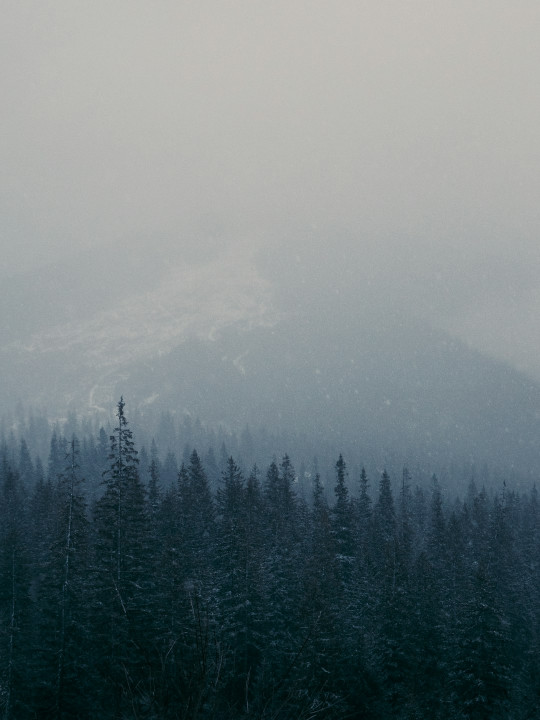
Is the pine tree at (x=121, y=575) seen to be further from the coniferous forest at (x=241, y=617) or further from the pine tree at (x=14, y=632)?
the pine tree at (x=14, y=632)

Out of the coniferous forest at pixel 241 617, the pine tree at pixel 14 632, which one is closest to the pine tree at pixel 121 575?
the coniferous forest at pixel 241 617

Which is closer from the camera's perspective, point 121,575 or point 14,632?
point 121,575

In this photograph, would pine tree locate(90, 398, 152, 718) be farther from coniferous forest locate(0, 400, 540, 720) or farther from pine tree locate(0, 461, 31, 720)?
pine tree locate(0, 461, 31, 720)

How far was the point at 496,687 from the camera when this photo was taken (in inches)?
1262

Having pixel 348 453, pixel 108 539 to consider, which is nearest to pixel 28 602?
pixel 108 539

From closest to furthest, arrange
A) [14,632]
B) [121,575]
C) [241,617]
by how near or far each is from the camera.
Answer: [121,575] → [14,632] → [241,617]

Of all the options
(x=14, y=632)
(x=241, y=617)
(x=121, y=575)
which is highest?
(x=121, y=575)

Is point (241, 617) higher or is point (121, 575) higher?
point (121, 575)

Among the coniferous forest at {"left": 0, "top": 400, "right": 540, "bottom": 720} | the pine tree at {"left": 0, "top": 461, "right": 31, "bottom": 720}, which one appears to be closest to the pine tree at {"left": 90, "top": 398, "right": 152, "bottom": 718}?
the coniferous forest at {"left": 0, "top": 400, "right": 540, "bottom": 720}

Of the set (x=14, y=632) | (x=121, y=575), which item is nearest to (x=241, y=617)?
(x=121, y=575)

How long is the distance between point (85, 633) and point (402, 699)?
18.4 metres

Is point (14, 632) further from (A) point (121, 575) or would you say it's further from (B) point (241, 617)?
(B) point (241, 617)

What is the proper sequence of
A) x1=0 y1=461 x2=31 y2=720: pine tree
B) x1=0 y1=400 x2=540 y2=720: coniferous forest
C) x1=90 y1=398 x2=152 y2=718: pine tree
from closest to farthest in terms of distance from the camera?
x1=0 y1=400 x2=540 y2=720: coniferous forest < x1=90 y1=398 x2=152 y2=718: pine tree < x1=0 y1=461 x2=31 y2=720: pine tree

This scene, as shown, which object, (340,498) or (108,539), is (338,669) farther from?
(340,498)
